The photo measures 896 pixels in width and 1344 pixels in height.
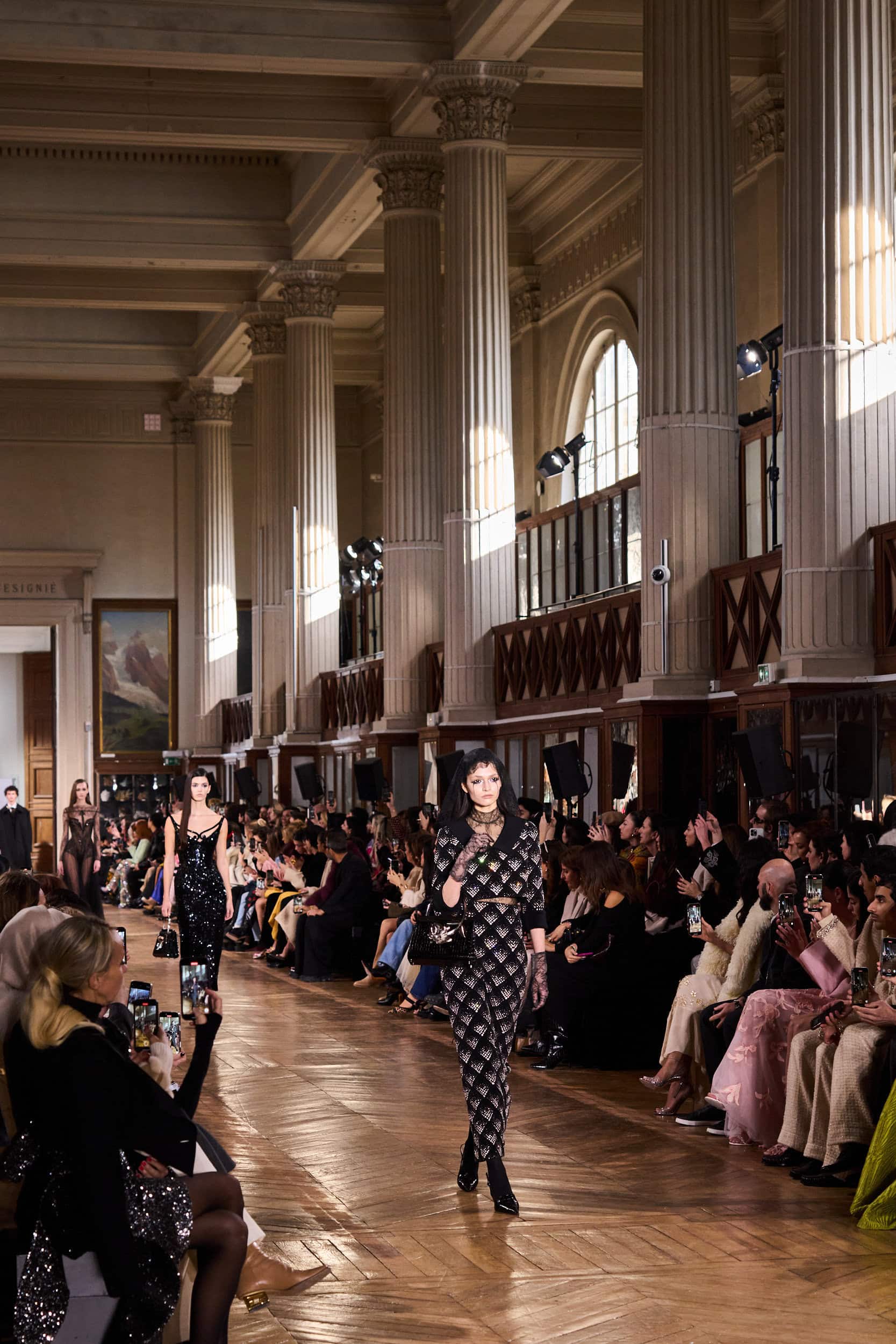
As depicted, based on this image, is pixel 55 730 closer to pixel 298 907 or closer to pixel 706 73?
pixel 298 907

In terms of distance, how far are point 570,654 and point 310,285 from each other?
32.1 feet

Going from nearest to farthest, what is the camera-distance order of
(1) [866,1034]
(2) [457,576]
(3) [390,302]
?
(1) [866,1034]
(2) [457,576]
(3) [390,302]

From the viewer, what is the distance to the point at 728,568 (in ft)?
42.5

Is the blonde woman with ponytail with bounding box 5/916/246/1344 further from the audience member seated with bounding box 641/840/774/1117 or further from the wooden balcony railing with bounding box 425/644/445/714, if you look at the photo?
the wooden balcony railing with bounding box 425/644/445/714

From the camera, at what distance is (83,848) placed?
57.6ft

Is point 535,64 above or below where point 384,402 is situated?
above

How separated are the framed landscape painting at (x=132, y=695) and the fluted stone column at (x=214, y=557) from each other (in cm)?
176

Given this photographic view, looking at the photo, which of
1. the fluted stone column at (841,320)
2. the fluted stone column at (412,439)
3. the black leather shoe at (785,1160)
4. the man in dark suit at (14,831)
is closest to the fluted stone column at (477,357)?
the fluted stone column at (412,439)

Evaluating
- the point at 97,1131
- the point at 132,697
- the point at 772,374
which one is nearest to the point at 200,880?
the point at 772,374

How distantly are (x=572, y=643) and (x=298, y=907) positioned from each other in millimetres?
3294

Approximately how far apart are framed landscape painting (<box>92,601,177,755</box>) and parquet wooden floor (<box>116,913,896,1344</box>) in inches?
930

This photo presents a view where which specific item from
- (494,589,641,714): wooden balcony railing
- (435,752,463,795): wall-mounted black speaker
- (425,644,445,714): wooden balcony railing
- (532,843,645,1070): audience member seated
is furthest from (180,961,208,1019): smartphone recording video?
(425,644,445,714): wooden balcony railing

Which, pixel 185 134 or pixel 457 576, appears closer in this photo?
pixel 457 576

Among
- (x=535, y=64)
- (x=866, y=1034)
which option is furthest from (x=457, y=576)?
(x=866, y=1034)
